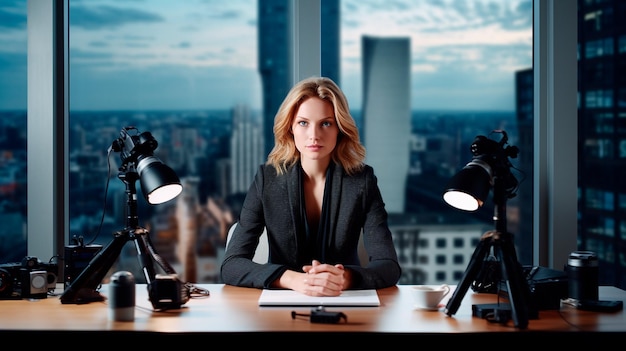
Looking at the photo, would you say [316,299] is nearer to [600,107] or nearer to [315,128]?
[315,128]

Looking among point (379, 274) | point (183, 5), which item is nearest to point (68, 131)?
point (183, 5)

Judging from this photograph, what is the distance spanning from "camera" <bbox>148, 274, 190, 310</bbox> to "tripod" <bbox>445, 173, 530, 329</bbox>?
80 centimetres

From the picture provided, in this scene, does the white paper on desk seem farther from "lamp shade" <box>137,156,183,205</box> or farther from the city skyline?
the city skyline

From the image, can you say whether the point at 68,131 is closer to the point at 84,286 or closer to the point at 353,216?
the point at 84,286

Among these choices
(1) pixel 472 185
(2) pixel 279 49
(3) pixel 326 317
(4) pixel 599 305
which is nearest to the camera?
(3) pixel 326 317

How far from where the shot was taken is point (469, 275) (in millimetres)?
2107

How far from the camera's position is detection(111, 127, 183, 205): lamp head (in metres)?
2.20

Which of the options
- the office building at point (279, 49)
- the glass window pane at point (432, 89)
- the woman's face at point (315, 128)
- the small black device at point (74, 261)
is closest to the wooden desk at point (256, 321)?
the small black device at point (74, 261)

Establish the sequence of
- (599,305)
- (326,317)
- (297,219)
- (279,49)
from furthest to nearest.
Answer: (279,49) < (297,219) < (599,305) < (326,317)

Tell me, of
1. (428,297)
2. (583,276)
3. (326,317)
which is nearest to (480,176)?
(428,297)

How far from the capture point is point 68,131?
3271mm

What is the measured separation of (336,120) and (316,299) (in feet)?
2.47

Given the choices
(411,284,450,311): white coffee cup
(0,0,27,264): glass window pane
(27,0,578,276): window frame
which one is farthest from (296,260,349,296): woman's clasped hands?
(0,0,27,264): glass window pane

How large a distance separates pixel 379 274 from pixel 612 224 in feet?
5.48
